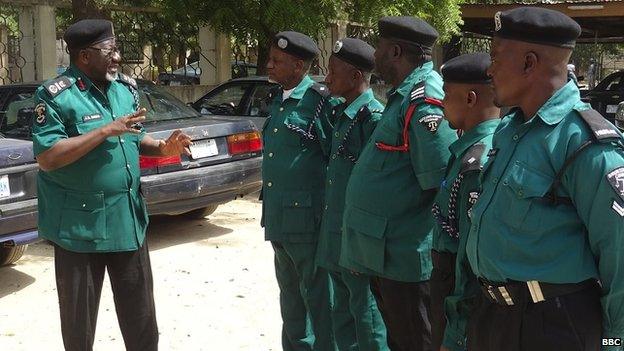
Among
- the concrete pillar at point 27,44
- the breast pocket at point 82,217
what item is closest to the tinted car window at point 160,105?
the concrete pillar at point 27,44

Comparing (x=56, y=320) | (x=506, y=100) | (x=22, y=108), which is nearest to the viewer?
(x=506, y=100)

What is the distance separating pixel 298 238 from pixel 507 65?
1687mm

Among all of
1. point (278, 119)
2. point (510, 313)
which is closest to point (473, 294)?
point (510, 313)

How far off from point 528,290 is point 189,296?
3.37 m

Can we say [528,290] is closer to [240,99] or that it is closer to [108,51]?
[108,51]

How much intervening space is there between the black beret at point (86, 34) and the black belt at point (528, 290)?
1.99 m

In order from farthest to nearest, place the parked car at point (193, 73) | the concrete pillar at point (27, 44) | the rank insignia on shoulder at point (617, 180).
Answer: the parked car at point (193, 73)
the concrete pillar at point (27, 44)
the rank insignia on shoulder at point (617, 180)

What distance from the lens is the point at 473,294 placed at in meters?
2.29

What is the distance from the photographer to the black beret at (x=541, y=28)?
191 centimetres

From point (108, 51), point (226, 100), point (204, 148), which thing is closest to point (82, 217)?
point (108, 51)

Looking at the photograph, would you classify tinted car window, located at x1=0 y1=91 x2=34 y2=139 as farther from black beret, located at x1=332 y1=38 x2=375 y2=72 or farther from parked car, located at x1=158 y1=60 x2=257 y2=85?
parked car, located at x1=158 y1=60 x2=257 y2=85

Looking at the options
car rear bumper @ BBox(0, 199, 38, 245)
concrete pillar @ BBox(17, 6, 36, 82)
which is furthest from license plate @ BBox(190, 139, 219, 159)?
concrete pillar @ BBox(17, 6, 36, 82)

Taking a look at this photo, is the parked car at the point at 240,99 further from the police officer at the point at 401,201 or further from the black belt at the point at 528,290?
the black belt at the point at 528,290

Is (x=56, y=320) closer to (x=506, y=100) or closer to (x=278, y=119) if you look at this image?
Result: (x=278, y=119)
